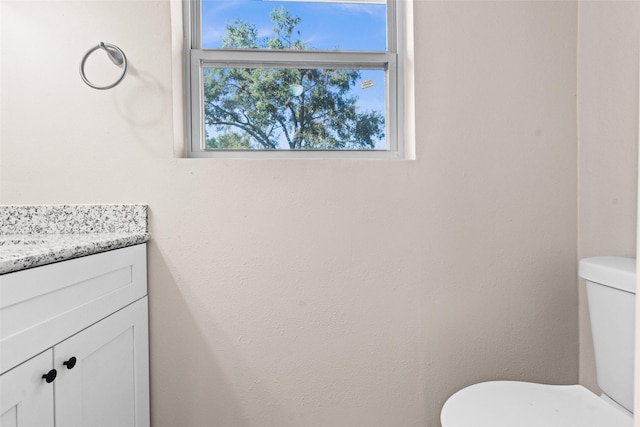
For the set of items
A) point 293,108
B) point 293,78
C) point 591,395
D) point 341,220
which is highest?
point 293,78

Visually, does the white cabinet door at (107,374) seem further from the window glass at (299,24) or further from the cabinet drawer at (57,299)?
the window glass at (299,24)

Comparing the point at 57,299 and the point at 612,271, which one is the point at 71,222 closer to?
the point at 57,299

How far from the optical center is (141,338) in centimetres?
121

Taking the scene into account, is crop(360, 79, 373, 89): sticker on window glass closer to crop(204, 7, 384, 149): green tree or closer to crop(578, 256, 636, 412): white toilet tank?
crop(204, 7, 384, 149): green tree

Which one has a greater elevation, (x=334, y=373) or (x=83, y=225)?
(x=83, y=225)

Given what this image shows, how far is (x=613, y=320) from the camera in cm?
107

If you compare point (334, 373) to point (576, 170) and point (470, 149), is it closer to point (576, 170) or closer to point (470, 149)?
point (470, 149)

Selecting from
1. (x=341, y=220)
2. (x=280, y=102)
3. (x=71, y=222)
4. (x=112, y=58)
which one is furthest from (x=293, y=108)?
(x=71, y=222)

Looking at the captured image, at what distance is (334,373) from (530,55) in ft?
4.43

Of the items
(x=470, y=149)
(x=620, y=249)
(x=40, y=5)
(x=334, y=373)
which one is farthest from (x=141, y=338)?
(x=620, y=249)

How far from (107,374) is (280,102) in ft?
3.43

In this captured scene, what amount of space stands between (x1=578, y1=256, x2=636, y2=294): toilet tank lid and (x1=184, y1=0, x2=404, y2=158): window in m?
0.73

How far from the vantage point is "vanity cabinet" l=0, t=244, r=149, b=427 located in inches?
28.0

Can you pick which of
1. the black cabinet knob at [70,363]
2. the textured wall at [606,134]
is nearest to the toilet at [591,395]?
the textured wall at [606,134]
